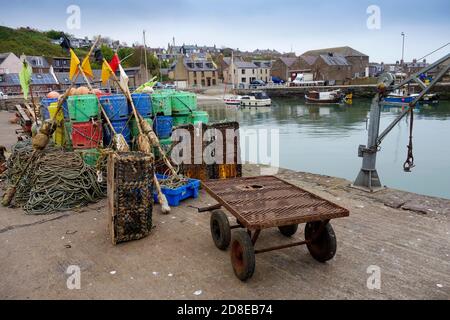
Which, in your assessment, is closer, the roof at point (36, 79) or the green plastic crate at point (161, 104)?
the green plastic crate at point (161, 104)

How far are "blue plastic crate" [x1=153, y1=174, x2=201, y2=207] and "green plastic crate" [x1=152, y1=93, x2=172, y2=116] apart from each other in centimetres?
222

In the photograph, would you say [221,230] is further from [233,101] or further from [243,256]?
[233,101]

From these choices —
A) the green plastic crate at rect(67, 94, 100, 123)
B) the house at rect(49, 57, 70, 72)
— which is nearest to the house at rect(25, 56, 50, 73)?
the house at rect(49, 57, 70, 72)

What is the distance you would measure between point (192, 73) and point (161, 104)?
7094 cm

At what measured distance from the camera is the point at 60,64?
81938 mm

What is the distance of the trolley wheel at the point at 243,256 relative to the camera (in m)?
4.13

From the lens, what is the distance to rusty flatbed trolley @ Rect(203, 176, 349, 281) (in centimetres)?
408

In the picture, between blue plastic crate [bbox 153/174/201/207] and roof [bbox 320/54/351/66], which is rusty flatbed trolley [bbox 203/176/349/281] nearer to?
blue plastic crate [bbox 153/174/201/207]

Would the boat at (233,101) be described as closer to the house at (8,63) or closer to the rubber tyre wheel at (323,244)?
the house at (8,63)

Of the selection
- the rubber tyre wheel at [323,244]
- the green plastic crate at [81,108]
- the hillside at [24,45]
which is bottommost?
the rubber tyre wheel at [323,244]

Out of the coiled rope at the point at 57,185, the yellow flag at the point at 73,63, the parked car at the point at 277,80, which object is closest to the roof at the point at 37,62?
the parked car at the point at 277,80

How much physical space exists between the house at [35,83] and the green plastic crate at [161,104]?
48.6 meters

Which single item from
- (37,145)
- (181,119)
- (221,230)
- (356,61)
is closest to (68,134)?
(37,145)

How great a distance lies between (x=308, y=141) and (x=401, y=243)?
65.7 ft
